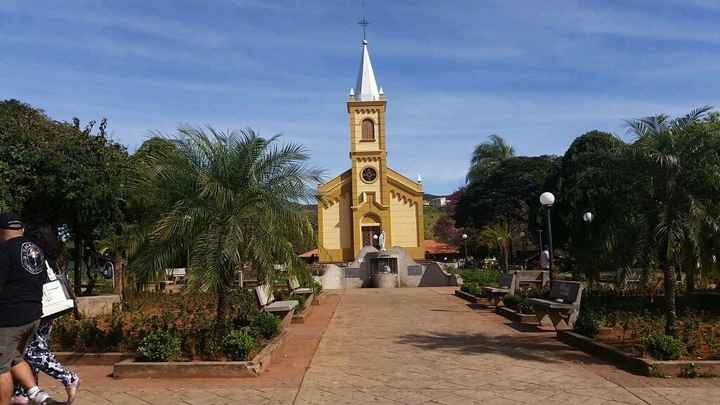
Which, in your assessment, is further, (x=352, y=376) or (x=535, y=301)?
(x=535, y=301)

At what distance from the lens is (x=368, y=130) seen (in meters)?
49.2

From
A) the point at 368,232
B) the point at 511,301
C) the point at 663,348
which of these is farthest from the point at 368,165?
the point at 663,348

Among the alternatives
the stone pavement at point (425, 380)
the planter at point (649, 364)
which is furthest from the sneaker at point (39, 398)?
the planter at point (649, 364)

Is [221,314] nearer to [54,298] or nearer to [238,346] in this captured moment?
[238,346]

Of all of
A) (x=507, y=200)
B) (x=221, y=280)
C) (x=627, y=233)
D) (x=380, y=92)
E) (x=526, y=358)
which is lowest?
(x=526, y=358)

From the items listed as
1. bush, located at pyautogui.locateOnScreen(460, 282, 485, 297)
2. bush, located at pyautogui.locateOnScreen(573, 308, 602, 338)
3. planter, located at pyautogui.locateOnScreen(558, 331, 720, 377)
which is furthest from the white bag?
bush, located at pyautogui.locateOnScreen(460, 282, 485, 297)

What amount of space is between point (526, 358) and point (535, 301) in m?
3.60

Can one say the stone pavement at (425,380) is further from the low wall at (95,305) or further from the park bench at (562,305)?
the low wall at (95,305)

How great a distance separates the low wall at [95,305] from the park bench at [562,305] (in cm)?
880

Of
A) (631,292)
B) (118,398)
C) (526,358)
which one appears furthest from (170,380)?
(631,292)

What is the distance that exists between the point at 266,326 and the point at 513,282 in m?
8.83

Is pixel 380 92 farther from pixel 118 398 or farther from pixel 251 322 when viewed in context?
pixel 118 398

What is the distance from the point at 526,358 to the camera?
8.27m

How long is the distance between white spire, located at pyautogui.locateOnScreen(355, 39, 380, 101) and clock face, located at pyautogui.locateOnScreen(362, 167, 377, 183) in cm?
560
